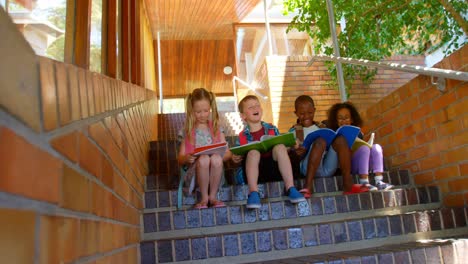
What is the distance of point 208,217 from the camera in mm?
2168

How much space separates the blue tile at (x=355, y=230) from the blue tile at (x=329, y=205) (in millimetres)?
243

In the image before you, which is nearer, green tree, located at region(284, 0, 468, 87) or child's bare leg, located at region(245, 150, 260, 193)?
child's bare leg, located at region(245, 150, 260, 193)

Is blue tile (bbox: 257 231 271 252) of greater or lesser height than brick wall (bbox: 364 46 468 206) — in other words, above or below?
below

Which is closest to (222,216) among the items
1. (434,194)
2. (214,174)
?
(214,174)

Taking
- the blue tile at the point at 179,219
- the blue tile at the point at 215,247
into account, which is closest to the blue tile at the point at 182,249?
the blue tile at the point at 215,247

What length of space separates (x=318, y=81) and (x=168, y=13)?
306 centimetres

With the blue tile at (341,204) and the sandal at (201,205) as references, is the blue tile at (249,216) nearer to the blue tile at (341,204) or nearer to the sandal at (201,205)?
the sandal at (201,205)

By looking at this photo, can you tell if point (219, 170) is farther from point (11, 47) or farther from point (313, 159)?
point (11, 47)

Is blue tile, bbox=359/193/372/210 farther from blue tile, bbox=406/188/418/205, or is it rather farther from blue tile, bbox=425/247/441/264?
blue tile, bbox=425/247/441/264

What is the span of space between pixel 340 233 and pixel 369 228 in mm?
154

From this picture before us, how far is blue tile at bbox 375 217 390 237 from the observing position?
2043 mm

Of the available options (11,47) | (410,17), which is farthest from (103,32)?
(410,17)

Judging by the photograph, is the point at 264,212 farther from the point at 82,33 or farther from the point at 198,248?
the point at 82,33

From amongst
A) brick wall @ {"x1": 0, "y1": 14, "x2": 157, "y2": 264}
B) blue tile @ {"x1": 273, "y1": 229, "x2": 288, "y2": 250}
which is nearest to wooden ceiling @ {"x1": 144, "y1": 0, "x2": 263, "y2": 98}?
blue tile @ {"x1": 273, "y1": 229, "x2": 288, "y2": 250}
